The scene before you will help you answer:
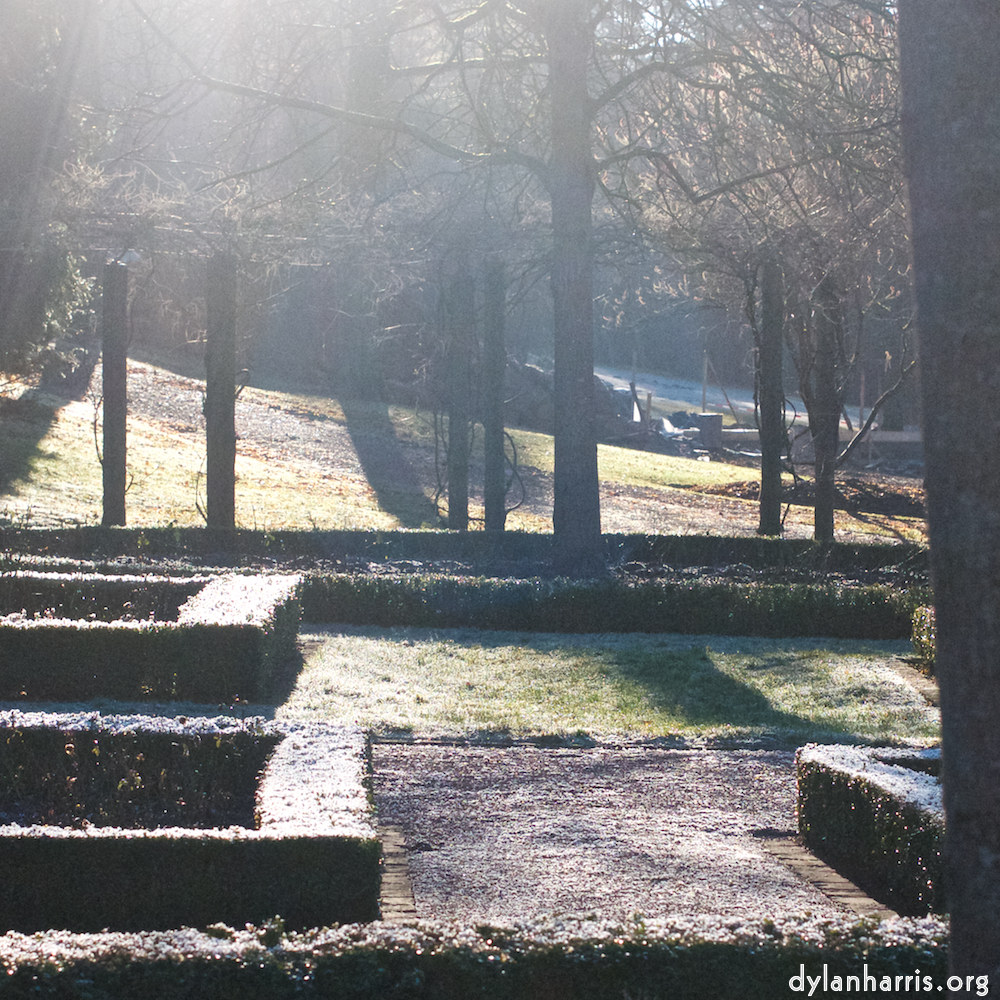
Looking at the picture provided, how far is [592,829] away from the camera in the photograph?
4520 millimetres

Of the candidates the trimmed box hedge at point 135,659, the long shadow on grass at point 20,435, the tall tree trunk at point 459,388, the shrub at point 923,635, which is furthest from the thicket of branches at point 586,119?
the trimmed box hedge at point 135,659

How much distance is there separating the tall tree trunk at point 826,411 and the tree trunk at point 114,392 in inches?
318

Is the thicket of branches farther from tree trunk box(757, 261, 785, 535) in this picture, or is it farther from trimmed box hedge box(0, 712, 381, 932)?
trimmed box hedge box(0, 712, 381, 932)

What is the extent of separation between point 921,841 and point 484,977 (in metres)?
1.86

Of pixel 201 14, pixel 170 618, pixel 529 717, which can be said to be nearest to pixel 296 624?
pixel 170 618

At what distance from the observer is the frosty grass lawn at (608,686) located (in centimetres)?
620

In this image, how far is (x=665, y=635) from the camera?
8.70 m

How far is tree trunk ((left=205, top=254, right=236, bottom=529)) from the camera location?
37.3 ft

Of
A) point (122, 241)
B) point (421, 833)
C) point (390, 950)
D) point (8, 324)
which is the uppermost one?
point (122, 241)

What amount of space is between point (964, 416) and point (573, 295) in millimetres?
8703

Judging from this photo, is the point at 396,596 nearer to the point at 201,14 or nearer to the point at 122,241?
the point at 201,14

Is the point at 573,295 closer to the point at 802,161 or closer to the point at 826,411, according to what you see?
the point at 802,161

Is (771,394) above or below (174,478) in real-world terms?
above

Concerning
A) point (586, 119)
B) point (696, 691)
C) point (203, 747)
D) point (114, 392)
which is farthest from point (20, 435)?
point (203, 747)
